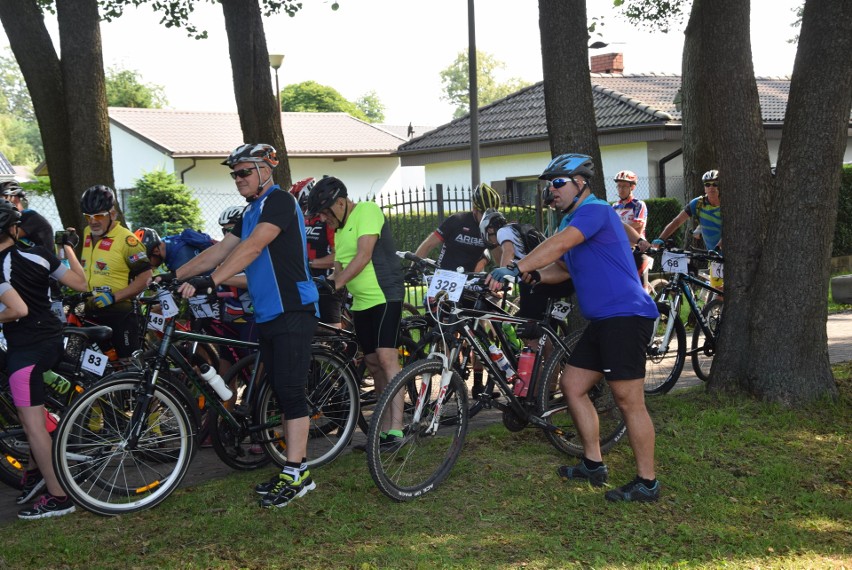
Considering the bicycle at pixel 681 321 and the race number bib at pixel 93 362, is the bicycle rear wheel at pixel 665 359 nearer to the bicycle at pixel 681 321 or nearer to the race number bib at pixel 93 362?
the bicycle at pixel 681 321

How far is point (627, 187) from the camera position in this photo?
1121 centimetres

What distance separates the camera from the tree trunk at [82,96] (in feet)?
31.0

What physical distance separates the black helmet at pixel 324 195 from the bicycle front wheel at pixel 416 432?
150cm

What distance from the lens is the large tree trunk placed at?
7.47m

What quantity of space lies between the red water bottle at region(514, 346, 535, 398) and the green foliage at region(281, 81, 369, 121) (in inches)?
3022

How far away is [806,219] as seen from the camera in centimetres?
706

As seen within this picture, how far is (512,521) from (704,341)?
14.1 feet

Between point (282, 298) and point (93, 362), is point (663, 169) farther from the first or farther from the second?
point (93, 362)

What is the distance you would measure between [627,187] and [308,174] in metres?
29.2

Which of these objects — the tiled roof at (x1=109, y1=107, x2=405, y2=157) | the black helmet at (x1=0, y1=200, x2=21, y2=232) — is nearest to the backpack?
the black helmet at (x1=0, y1=200, x2=21, y2=232)

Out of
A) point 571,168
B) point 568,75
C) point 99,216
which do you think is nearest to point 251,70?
Answer: point 99,216

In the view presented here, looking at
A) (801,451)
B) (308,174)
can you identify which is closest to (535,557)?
(801,451)

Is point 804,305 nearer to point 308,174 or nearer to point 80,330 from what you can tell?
point 80,330

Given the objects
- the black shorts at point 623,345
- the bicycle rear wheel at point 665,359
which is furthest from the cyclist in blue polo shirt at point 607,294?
the bicycle rear wheel at point 665,359
